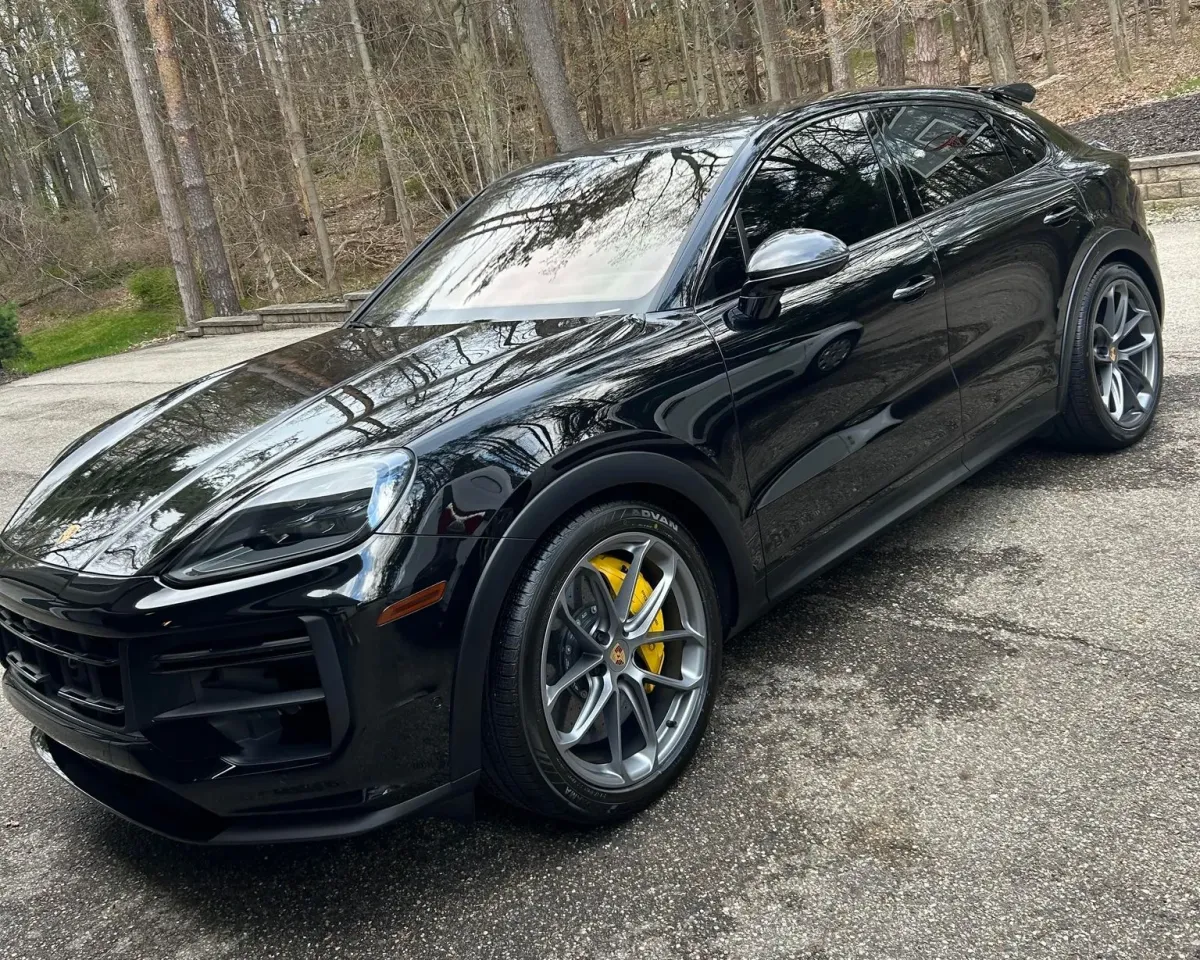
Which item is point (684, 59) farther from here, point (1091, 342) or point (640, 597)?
point (640, 597)

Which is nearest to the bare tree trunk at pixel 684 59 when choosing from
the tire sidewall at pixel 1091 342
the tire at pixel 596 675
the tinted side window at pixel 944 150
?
the tire sidewall at pixel 1091 342

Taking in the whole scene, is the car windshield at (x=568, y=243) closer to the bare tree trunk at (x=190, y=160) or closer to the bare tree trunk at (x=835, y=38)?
the bare tree trunk at (x=835, y=38)

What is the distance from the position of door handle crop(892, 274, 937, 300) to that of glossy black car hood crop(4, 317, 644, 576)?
1.02 meters

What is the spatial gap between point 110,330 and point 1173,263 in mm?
20184

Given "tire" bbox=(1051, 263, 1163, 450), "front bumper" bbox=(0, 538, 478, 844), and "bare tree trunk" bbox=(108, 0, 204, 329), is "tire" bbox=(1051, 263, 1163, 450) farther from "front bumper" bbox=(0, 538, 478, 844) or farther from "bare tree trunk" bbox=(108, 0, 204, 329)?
"bare tree trunk" bbox=(108, 0, 204, 329)

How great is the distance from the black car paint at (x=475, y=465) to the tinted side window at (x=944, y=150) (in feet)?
0.30

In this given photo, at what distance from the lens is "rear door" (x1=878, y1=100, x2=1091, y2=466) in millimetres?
3709

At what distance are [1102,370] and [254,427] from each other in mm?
3488

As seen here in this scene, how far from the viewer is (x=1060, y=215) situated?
4.18m

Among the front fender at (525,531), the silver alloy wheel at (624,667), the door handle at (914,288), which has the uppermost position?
the door handle at (914,288)

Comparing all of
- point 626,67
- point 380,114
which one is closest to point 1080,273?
point 380,114

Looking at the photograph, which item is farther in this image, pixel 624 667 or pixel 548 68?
pixel 548 68

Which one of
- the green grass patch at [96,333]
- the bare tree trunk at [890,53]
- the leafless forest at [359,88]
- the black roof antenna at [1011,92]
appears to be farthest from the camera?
the green grass patch at [96,333]

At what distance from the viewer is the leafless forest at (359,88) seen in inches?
671
